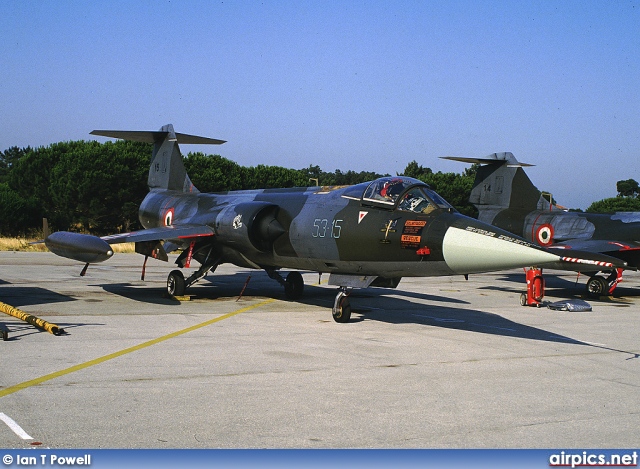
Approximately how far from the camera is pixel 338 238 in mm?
11977

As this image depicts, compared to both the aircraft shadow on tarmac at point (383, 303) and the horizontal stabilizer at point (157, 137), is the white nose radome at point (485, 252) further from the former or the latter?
the horizontal stabilizer at point (157, 137)

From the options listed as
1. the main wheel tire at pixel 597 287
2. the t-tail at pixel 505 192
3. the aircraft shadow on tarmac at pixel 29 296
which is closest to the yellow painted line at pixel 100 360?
the aircraft shadow on tarmac at pixel 29 296

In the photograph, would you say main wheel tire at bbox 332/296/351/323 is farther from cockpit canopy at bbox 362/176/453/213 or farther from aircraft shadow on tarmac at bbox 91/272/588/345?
cockpit canopy at bbox 362/176/453/213

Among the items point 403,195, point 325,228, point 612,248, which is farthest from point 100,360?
point 612,248

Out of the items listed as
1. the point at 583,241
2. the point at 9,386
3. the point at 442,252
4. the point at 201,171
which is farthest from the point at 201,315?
the point at 201,171

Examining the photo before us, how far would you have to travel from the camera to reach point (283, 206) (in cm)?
1380

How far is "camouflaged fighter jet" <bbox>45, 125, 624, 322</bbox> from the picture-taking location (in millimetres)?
10055

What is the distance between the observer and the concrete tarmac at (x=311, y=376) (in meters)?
5.42

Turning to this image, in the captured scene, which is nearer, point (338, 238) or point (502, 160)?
point (338, 238)
